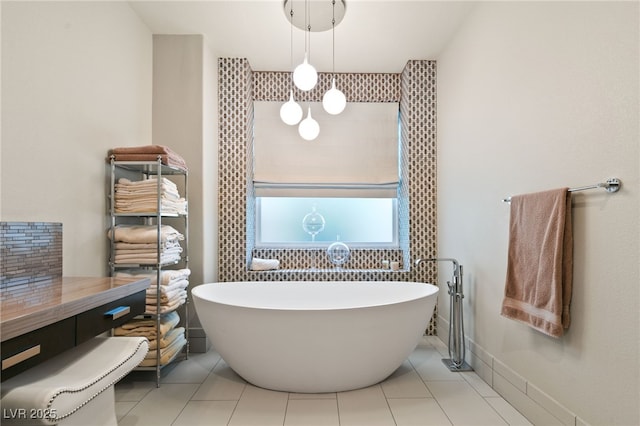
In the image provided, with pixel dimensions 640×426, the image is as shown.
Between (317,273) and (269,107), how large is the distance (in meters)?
1.83

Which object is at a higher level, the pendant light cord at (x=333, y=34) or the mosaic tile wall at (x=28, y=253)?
the pendant light cord at (x=333, y=34)

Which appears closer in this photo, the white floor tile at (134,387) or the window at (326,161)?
the white floor tile at (134,387)

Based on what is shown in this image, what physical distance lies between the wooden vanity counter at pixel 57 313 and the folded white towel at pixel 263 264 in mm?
1769

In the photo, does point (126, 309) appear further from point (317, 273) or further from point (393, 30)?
point (393, 30)

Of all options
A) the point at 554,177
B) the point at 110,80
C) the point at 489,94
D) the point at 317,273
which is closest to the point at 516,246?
the point at 554,177

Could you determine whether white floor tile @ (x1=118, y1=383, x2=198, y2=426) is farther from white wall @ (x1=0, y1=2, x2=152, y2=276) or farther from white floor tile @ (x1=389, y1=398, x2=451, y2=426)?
white floor tile @ (x1=389, y1=398, x2=451, y2=426)

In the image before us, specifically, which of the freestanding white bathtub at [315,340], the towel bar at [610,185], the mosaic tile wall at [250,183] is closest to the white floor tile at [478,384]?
the freestanding white bathtub at [315,340]

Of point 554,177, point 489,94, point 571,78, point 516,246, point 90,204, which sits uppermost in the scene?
point 489,94

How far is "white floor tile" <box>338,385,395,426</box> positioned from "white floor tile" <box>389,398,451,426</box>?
0.05 metres

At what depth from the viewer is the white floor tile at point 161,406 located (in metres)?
1.97

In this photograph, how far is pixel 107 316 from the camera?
142 centimetres

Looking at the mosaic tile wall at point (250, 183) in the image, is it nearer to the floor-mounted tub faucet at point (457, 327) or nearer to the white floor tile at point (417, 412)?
the floor-mounted tub faucet at point (457, 327)

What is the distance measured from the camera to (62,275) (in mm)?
1964

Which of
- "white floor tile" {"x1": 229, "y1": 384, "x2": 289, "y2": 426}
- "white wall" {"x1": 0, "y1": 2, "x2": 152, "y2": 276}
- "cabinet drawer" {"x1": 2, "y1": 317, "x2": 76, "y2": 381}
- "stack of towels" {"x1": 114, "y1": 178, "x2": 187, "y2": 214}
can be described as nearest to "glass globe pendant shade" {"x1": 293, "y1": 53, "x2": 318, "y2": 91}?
"stack of towels" {"x1": 114, "y1": 178, "x2": 187, "y2": 214}
